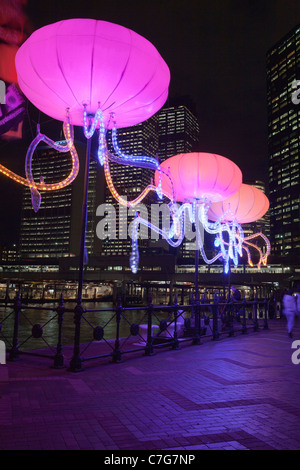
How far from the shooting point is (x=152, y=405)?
491 centimetres

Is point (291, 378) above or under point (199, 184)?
under

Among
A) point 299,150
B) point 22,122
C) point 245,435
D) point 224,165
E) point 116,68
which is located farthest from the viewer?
point 299,150

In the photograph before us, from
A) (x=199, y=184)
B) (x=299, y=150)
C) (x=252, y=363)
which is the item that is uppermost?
(x=299, y=150)

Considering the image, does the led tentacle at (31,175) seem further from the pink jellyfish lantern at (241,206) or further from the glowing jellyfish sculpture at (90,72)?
the pink jellyfish lantern at (241,206)

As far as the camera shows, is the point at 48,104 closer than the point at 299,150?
Yes

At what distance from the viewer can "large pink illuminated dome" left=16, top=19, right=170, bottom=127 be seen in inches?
235

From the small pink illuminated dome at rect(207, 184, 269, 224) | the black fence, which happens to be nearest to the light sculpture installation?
the black fence

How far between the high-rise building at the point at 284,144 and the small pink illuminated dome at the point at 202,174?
492ft

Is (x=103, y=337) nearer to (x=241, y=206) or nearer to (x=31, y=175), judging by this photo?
(x=31, y=175)

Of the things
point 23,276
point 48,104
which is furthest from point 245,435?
point 23,276

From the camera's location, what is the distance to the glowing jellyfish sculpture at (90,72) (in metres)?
5.98
